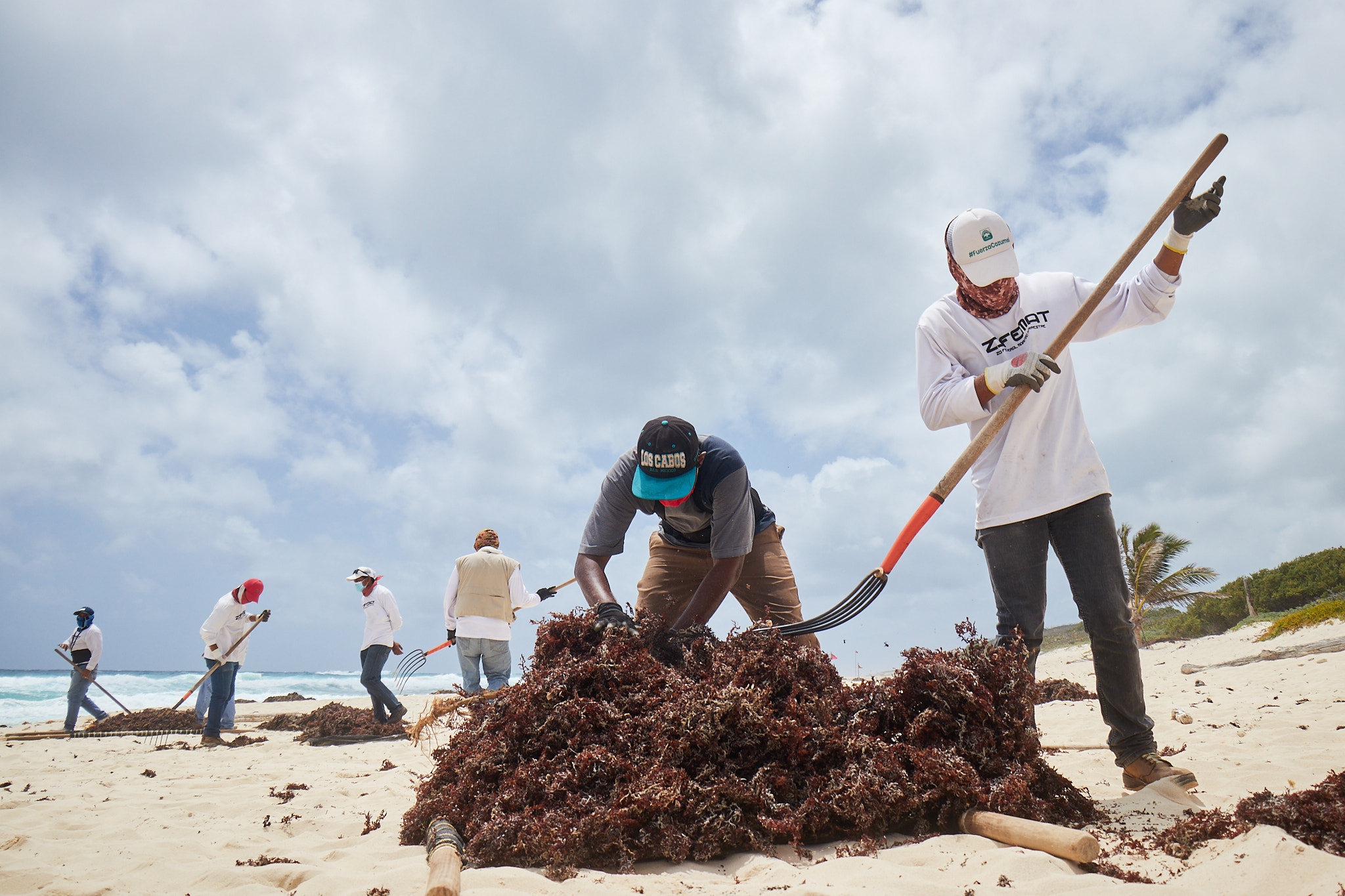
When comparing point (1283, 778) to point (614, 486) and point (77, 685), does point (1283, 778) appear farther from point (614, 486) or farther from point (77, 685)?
point (77, 685)

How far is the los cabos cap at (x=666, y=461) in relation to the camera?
3846 millimetres

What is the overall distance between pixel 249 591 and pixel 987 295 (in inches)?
417

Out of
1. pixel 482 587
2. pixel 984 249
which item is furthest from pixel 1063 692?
pixel 482 587

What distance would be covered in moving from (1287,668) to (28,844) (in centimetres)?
1066

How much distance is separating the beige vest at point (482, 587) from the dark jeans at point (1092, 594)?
6348 mm

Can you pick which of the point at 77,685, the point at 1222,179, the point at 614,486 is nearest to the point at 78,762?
the point at 77,685

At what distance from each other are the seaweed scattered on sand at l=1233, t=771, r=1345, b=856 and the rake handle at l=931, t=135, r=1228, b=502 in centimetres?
162

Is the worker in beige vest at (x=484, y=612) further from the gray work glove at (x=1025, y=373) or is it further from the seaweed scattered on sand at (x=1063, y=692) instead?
the gray work glove at (x=1025, y=373)

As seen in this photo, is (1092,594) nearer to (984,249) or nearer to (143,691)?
(984,249)

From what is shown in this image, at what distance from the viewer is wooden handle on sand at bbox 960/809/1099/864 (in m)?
2.32

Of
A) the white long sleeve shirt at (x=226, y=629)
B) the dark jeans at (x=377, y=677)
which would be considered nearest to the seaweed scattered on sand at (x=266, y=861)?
the dark jeans at (x=377, y=677)

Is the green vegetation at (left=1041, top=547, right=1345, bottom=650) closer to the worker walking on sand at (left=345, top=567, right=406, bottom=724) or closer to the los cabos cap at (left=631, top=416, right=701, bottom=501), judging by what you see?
the worker walking on sand at (left=345, top=567, right=406, bottom=724)

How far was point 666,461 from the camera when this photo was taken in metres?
3.84

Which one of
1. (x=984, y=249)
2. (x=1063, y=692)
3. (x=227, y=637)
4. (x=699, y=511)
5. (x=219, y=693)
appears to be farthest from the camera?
(x=227, y=637)
